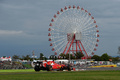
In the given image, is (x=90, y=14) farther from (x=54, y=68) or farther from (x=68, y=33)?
(x=54, y=68)

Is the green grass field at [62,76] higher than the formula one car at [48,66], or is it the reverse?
the formula one car at [48,66]

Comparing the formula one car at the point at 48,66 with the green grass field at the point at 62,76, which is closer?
the green grass field at the point at 62,76

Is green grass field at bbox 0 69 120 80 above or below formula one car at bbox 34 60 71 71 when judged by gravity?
below

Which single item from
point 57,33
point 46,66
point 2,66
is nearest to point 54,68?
point 46,66

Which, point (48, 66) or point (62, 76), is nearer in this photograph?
point (62, 76)

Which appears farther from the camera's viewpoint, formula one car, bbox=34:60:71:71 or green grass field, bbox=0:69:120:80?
formula one car, bbox=34:60:71:71

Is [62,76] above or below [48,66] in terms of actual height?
below

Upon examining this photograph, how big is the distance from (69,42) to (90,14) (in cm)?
1529

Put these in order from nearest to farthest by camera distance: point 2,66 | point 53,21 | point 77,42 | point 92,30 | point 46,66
→ point 46,66 < point 2,66 < point 53,21 < point 92,30 < point 77,42

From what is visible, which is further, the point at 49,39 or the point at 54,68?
the point at 49,39

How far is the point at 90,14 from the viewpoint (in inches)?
4488

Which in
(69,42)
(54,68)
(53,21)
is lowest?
(54,68)

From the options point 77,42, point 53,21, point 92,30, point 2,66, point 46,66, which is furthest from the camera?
point 77,42

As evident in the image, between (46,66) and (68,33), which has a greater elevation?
(68,33)
